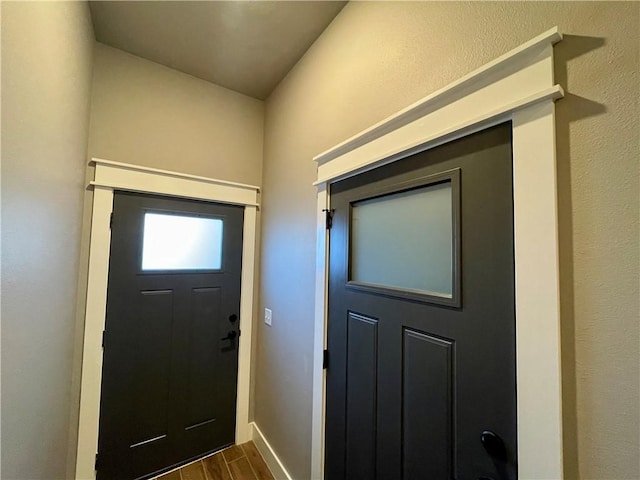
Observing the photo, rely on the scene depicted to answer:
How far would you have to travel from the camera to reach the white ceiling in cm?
158

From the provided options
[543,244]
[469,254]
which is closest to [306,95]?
[469,254]

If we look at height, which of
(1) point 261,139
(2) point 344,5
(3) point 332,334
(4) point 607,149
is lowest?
(3) point 332,334

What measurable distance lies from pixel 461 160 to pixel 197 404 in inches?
98.4

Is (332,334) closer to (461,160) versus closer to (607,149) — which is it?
(461,160)

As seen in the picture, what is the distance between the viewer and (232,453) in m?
2.17

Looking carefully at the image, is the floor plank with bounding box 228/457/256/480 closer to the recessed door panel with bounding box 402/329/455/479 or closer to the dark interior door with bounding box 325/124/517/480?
the dark interior door with bounding box 325/124/517/480

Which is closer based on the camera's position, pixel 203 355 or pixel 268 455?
pixel 268 455

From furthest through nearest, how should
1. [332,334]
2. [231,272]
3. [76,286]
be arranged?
[231,272]
[76,286]
[332,334]

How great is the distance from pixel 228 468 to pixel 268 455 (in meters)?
0.31

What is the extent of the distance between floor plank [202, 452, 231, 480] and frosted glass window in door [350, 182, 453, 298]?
72.4 inches

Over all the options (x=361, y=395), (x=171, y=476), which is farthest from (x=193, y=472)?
(x=361, y=395)

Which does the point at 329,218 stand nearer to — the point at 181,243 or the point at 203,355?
the point at 181,243

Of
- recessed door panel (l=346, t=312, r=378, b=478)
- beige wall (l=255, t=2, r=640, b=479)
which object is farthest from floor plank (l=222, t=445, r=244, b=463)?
beige wall (l=255, t=2, r=640, b=479)

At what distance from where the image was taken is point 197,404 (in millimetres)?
2133
